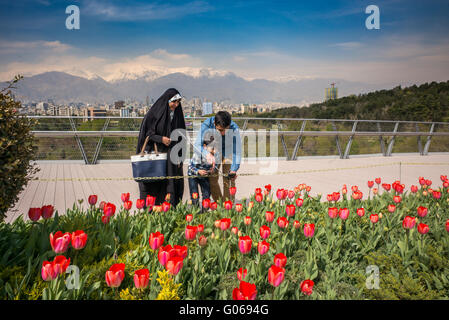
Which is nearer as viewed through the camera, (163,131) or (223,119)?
(223,119)

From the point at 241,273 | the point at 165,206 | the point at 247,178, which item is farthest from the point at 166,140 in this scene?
the point at 247,178

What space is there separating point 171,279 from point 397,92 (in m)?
32.6

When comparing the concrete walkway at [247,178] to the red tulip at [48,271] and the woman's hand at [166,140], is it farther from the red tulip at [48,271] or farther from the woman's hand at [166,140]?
the red tulip at [48,271]

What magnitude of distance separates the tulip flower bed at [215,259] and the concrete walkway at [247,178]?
2.56 metres

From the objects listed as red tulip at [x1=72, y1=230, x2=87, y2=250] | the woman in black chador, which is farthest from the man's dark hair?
red tulip at [x1=72, y1=230, x2=87, y2=250]

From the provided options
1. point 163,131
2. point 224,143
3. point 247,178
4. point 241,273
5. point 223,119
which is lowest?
point 247,178

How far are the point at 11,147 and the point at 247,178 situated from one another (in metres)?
6.54

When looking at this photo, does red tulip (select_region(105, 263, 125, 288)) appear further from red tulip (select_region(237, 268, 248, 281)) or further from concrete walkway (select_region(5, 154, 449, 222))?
concrete walkway (select_region(5, 154, 449, 222))

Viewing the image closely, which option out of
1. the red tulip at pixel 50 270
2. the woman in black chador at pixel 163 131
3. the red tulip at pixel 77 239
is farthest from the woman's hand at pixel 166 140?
the red tulip at pixel 50 270

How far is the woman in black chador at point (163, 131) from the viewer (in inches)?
155

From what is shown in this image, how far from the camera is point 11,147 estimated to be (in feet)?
7.92

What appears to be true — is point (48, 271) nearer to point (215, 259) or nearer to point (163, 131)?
point (215, 259)
